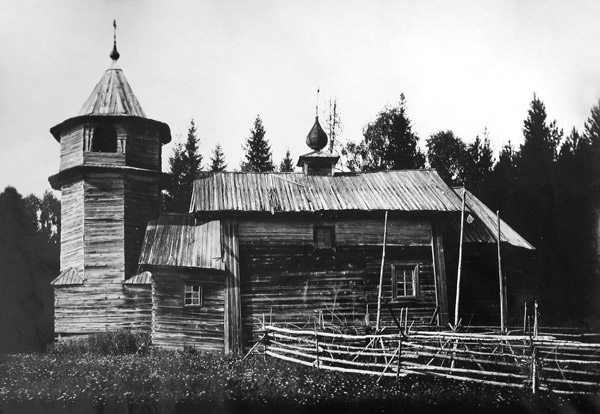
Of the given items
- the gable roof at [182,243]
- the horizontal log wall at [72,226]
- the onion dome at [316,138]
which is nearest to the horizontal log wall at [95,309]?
the horizontal log wall at [72,226]

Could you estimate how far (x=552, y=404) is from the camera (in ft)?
40.7

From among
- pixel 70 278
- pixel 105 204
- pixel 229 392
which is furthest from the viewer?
pixel 105 204

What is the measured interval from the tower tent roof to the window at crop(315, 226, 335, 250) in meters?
8.50

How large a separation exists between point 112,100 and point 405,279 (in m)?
13.4

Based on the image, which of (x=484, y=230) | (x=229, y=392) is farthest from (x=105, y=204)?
(x=484, y=230)

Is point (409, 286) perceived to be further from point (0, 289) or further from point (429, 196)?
point (0, 289)

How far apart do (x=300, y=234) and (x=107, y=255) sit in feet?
24.2

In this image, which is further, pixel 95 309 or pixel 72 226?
pixel 72 226

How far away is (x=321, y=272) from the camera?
20.9m

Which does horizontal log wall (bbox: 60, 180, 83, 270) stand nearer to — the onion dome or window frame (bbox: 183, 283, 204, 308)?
window frame (bbox: 183, 283, 204, 308)

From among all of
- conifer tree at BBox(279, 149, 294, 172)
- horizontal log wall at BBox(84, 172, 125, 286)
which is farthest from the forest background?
conifer tree at BBox(279, 149, 294, 172)

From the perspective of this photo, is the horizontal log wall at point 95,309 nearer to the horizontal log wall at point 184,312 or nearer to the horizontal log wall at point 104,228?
the horizontal log wall at point 104,228

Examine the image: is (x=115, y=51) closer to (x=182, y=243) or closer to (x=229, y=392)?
(x=229, y=392)

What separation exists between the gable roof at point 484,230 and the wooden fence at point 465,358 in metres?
5.87
